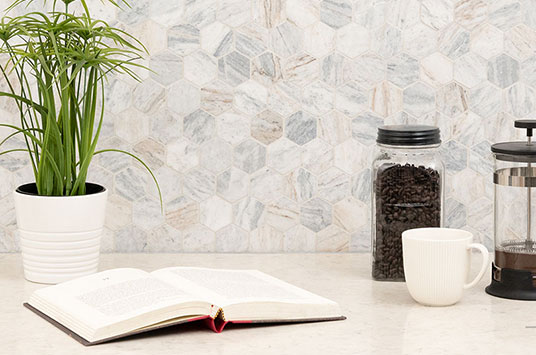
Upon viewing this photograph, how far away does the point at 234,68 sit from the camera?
5.75ft

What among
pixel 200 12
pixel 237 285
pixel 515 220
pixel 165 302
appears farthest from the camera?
pixel 200 12

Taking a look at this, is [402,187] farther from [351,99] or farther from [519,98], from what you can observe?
[519,98]

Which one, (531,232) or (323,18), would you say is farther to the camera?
(323,18)

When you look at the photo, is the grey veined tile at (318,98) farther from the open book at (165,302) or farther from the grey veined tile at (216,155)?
the open book at (165,302)

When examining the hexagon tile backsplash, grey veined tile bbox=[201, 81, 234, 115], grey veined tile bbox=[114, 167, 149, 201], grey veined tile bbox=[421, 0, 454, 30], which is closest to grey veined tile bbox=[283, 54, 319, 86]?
the hexagon tile backsplash

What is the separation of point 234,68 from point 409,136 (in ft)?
1.37

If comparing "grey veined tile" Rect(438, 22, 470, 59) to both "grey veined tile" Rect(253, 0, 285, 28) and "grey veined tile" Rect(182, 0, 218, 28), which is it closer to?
"grey veined tile" Rect(253, 0, 285, 28)

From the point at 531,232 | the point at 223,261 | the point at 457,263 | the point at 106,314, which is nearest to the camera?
the point at 106,314

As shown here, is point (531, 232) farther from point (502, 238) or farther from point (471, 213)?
point (471, 213)

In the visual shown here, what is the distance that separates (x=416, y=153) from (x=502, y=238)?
0.21 m

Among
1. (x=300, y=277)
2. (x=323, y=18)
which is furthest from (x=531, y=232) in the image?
(x=323, y=18)

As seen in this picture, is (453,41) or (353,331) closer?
(353,331)

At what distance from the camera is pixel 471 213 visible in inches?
71.3

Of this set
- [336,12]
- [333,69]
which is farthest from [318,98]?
[336,12]
